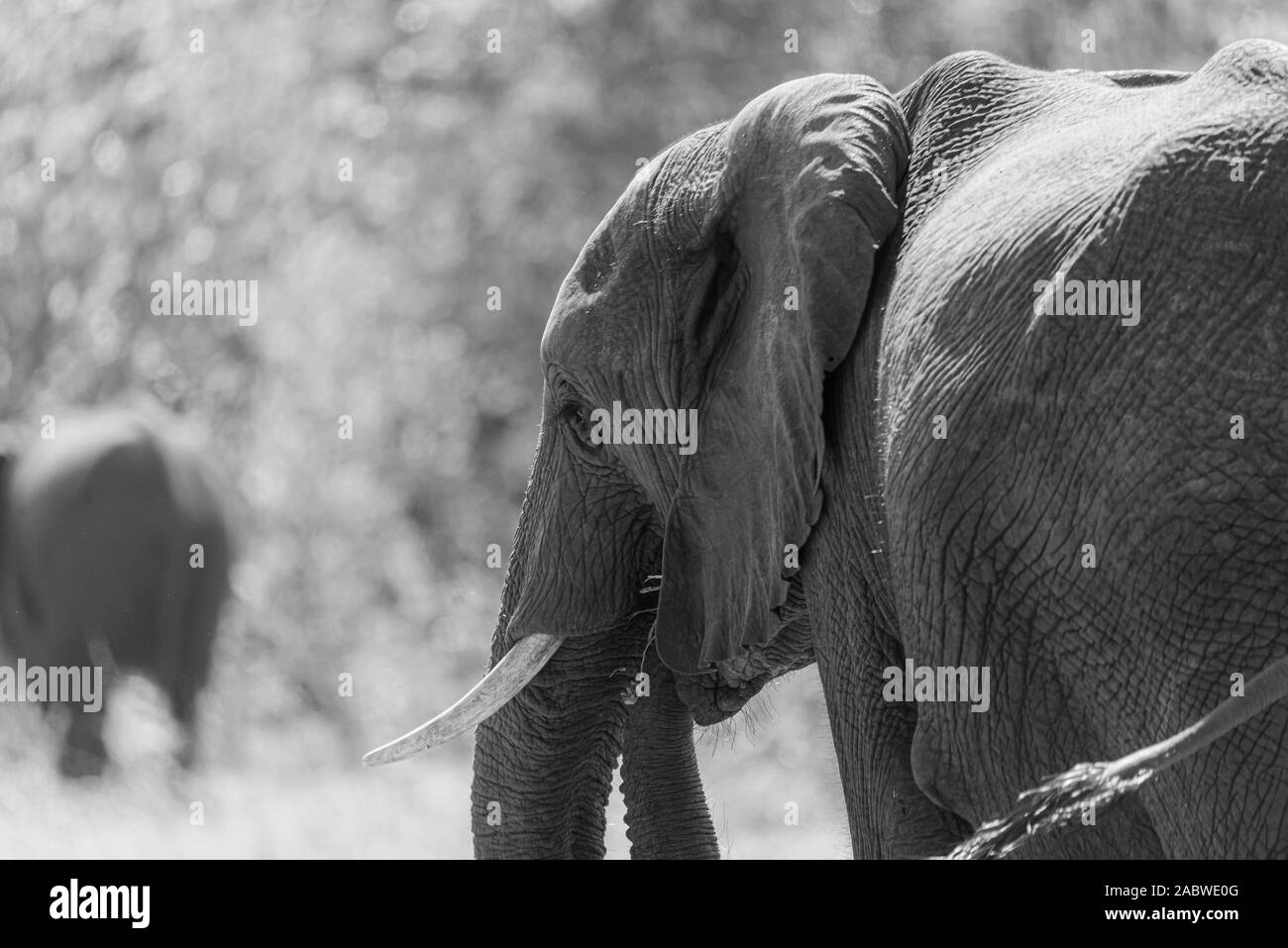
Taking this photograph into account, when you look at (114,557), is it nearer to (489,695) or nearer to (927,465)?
(489,695)

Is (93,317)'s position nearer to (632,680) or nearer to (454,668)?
(454,668)

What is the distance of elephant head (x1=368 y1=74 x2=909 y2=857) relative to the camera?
2396 millimetres

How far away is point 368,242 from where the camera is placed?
10406 millimetres

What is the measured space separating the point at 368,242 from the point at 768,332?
8.14m

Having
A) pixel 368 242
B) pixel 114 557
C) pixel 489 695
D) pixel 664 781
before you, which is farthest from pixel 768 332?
pixel 368 242

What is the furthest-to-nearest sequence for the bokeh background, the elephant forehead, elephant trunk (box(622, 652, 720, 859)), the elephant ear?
the bokeh background
elephant trunk (box(622, 652, 720, 859))
the elephant forehead
the elephant ear

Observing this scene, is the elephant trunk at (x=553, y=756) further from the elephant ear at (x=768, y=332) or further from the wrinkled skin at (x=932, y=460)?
the elephant ear at (x=768, y=332)

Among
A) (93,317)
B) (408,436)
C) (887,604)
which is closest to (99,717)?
(408,436)

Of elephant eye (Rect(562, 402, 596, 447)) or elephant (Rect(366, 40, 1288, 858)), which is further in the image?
elephant eye (Rect(562, 402, 596, 447))

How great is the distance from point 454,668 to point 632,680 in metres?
6.10

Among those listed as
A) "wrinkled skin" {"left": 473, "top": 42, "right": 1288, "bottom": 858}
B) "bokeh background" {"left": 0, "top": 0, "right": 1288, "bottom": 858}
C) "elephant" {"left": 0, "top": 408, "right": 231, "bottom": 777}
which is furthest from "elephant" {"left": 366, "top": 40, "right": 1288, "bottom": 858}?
"bokeh background" {"left": 0, "top": 0, "right": 1288, "bottom": 858}

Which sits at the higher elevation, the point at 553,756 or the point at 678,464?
the point at 678,464

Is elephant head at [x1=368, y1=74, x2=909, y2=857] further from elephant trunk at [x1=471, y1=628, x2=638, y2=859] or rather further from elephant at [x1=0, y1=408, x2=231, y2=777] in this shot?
elephant at [x1=0, y1=408, x2=231, y2=777]

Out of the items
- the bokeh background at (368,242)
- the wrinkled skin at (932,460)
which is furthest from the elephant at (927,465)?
the bokeh background at (368,242)
